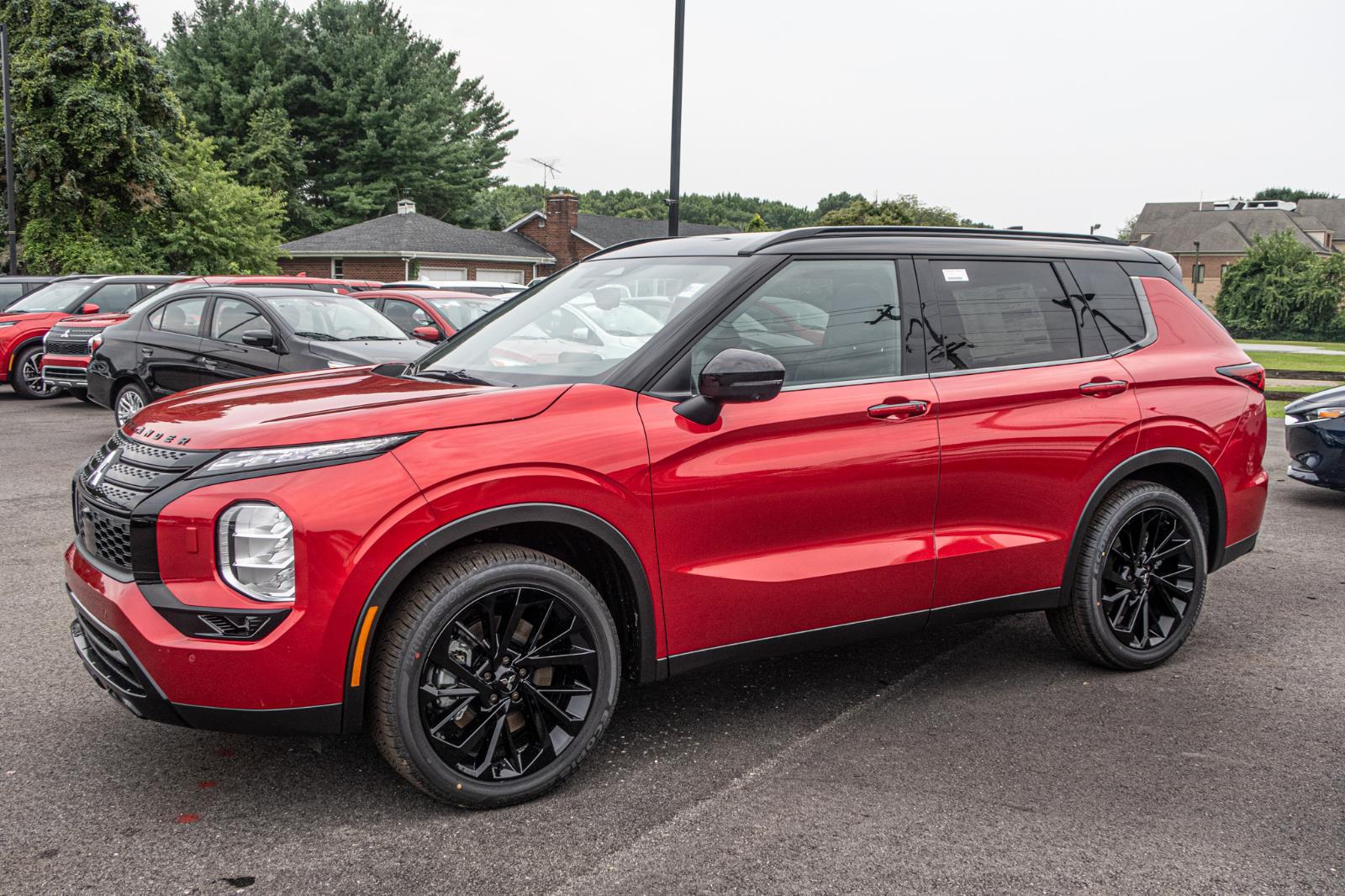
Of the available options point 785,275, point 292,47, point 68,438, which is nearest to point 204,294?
point 68,438

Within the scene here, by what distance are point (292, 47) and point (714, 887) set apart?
58.6m

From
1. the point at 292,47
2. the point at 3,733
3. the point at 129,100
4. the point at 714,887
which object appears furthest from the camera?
the point at 292,47

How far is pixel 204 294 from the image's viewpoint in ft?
38.9

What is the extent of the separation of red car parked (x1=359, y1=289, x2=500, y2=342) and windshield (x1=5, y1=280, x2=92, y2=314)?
5204 mm

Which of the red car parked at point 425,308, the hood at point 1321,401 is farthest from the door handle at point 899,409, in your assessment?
the red car parked at point 425,308

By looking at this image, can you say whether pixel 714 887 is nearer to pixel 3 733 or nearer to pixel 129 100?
pixel 3 733

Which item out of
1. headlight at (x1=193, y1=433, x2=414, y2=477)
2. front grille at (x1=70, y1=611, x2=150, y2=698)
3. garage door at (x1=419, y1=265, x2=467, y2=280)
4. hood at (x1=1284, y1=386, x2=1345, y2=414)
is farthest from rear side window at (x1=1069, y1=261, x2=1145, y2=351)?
garage door at (x1=419, y1=265, x2=467, y2=280)

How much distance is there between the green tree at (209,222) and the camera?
3547cm

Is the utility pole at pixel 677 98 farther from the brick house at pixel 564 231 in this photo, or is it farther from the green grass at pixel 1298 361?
the brick house at pixel 564 231

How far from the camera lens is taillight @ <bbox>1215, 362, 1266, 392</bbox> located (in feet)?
17.1

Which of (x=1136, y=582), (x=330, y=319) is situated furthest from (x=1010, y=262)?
(x=330, y=319)

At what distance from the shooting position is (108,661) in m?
3.45

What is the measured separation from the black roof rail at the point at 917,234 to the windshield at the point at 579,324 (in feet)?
0.76

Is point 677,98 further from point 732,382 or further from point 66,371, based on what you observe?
point 732,382
